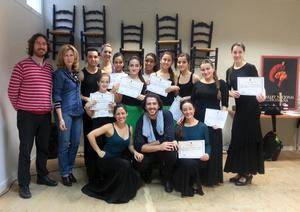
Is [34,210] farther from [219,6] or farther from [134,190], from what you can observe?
[219,6]

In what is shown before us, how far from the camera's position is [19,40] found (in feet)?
12.2

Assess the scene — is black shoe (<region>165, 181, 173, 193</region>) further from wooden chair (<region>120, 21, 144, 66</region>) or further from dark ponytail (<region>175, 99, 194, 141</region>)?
wooden chair (<region>120, 21, 144, 66</region>)

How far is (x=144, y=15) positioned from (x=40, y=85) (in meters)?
2.48

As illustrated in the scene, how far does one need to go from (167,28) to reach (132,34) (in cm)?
56

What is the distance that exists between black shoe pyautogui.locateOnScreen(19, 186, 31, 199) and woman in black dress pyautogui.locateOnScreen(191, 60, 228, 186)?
1.78 meters

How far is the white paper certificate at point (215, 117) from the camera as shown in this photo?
3389mm

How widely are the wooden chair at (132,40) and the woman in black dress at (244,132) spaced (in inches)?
74.0

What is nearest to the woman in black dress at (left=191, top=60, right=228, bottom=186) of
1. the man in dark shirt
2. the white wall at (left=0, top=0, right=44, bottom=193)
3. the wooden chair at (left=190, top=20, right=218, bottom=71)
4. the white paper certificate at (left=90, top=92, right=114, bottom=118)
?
the man in dark shirt

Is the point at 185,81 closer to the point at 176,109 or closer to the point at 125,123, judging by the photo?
the point at 176,109

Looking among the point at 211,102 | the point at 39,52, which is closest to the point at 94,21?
the point at 39,52

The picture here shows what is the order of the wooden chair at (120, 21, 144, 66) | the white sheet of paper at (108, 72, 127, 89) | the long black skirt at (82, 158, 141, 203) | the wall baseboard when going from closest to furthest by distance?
1. the long black skirt at (82, 158, 141, 203)
2. the wall baseboard
3. the white sheet of paper at (108, 72, 127, 89)
4. the wooden chair at (120, 21, 144, 66)

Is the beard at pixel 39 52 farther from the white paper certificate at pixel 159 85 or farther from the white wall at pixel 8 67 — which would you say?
the white paper certificate at pixel 159 85

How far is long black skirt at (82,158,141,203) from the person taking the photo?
3.06 metres

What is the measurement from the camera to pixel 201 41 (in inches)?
202
